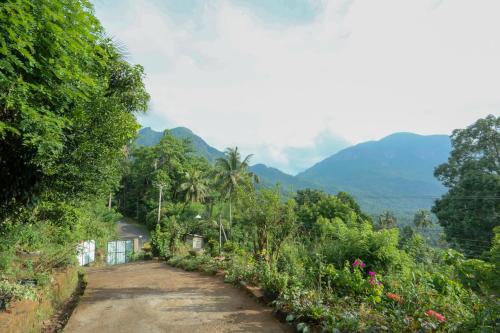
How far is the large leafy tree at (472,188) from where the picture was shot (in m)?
20.5

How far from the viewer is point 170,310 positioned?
527cm

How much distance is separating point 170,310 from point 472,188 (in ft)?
80.2

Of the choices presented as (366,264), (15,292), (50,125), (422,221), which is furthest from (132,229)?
(422,221)

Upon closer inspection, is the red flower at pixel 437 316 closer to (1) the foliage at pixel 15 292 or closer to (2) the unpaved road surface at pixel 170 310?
(2) the unpaved road surface at pixel 170 310

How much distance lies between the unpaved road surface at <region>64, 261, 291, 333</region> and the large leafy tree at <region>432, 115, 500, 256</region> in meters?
21.3

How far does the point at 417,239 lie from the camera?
7.34m

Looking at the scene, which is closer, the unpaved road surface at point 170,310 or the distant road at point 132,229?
the unpaved road surface at point 170,310

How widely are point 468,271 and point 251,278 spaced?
14.7ft

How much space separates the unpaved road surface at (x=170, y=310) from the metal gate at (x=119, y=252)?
18060mm

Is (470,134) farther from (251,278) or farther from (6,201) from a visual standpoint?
(6,201)

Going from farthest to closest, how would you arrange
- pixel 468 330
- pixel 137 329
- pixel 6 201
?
pixel 6 201 → pixel 137 329 → pixel 468 330

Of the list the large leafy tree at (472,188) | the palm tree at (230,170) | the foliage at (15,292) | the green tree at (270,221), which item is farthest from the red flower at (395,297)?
the palm tree at (230,170)

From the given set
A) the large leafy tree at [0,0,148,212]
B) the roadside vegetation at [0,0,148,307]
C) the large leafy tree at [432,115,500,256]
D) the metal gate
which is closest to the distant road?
the metal gate

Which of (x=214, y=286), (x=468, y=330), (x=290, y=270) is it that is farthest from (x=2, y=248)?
(x=468, y=330)
